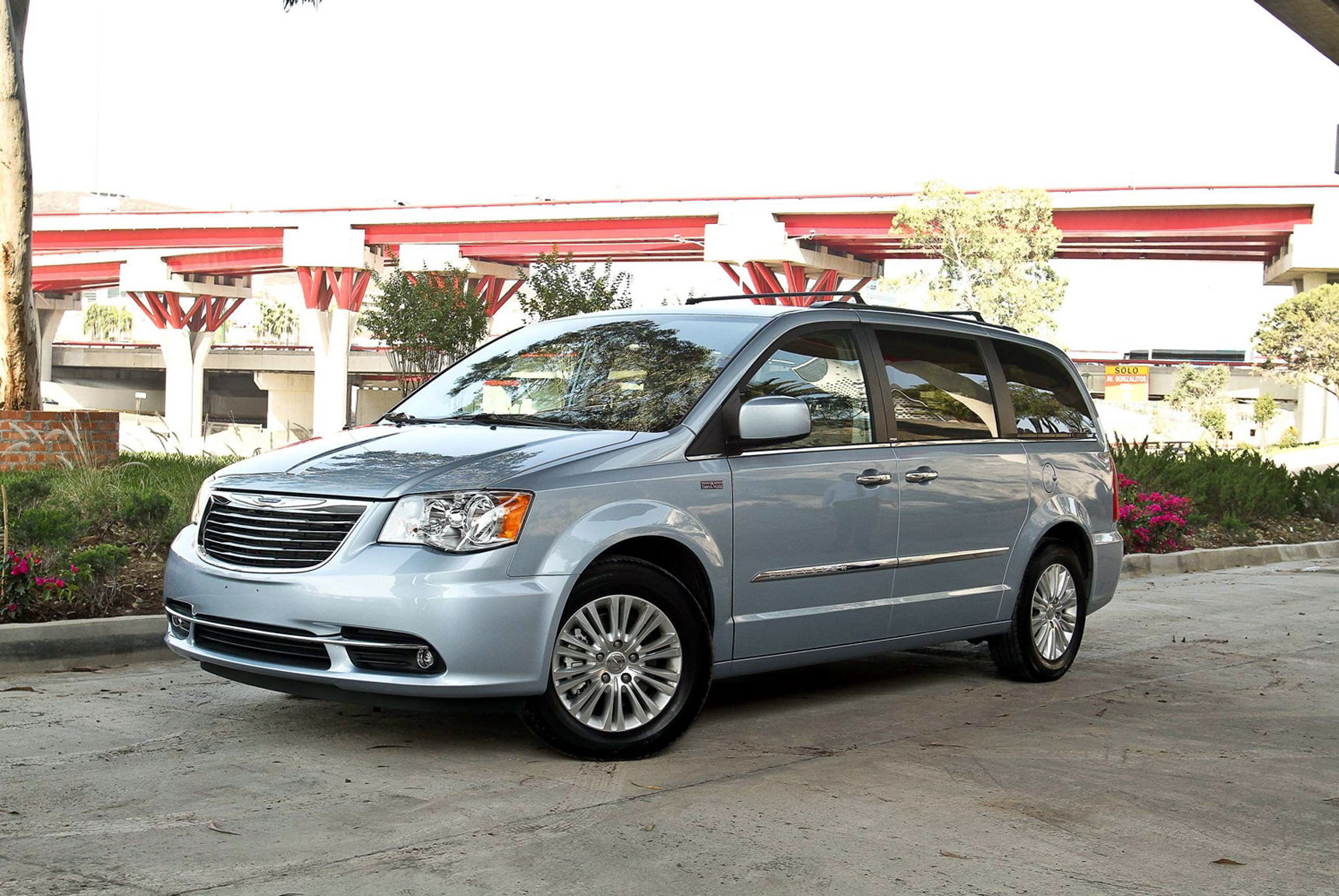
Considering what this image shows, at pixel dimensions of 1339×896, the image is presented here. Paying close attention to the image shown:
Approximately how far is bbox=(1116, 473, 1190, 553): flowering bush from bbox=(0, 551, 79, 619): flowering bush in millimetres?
10275

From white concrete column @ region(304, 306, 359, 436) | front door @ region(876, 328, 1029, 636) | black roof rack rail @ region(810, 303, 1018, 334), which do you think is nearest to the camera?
front door @ region(876, 328, 1029, 636)

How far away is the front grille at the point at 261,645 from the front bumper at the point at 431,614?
29 millimetres

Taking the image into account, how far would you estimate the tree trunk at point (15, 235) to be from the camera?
1304 centimetres

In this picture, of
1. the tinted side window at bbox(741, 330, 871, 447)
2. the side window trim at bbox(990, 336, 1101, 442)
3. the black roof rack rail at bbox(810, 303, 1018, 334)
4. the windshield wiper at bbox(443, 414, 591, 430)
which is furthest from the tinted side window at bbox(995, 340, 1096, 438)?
the windshield wiper at bbox(443, 414, 591, 430)

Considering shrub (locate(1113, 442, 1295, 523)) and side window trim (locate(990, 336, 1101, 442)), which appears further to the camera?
shrub (locate(1113, 442, 1295, 523))

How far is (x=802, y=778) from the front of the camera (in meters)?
5.45

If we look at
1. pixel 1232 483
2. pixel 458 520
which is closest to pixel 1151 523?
pixel 1232 483

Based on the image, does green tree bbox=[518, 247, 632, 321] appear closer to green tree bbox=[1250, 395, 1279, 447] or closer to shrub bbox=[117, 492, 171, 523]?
shrub bbox=[117, 492, 171, 523]

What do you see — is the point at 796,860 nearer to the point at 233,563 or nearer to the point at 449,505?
the point at 449,505

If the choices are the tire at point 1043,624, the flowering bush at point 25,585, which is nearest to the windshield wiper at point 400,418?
the flowering bush at point 25,585

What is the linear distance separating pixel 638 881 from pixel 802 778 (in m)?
1.41

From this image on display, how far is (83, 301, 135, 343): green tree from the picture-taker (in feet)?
543

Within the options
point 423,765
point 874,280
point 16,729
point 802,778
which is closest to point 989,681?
point 802,778

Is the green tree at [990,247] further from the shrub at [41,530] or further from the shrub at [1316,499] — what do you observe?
the shrub at [41,530]
